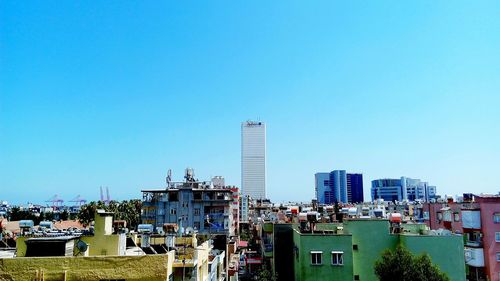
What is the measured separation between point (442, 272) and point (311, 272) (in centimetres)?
1231

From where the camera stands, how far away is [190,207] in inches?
3376

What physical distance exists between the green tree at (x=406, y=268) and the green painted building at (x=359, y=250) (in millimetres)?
2176

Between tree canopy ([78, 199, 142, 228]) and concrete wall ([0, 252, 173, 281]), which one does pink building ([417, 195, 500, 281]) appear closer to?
concrete wall ([0, 252, 173, 281])

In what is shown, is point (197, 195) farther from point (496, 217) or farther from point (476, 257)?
point (496, 217)

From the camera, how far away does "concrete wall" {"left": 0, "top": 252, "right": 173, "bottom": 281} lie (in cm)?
1753

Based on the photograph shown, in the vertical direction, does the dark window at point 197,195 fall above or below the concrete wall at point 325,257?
above

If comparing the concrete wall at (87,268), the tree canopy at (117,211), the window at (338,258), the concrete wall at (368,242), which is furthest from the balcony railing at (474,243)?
the tree canopy at (117,211)

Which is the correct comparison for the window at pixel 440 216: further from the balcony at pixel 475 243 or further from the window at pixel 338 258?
the window at pixel 338 258

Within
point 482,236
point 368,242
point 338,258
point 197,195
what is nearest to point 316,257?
point 338,258

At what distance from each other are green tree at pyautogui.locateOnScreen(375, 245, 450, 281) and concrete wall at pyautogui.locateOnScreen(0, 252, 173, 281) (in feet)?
79.9

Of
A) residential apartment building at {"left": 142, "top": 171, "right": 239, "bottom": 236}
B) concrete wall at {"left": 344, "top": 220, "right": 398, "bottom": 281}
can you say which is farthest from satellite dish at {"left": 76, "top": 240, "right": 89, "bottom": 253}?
residential apartment building at {"left": 142, "top": 171, "right": 239, "bottom": 236}

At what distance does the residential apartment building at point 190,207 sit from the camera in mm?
85125

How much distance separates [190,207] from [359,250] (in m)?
51.8

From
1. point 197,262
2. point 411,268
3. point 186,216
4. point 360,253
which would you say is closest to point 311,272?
point 360,253
